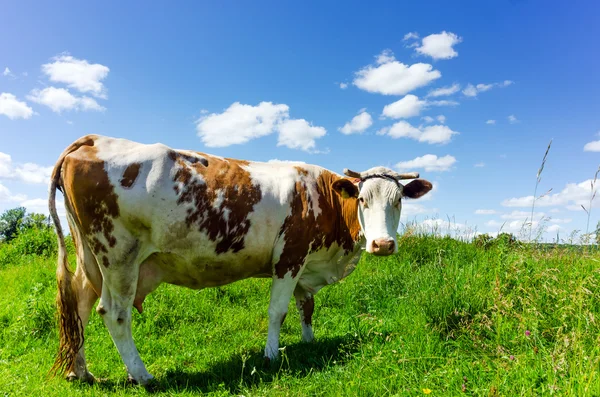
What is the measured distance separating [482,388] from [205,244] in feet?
11.1

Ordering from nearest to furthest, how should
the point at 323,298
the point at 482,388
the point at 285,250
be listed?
the point at 482,388, the point at 285,250, the point at 323,298

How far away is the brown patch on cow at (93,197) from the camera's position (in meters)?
5.12

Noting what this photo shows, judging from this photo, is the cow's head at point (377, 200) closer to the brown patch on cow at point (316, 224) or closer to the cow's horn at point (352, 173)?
the cow's horn at point (352, 173)

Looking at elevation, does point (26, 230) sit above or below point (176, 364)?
above

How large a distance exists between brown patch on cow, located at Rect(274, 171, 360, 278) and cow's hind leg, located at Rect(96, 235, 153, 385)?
5.98 feet

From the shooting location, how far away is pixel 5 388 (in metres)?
5.34

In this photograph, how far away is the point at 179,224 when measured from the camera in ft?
17.3

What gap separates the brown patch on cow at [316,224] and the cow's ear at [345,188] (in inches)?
7.6

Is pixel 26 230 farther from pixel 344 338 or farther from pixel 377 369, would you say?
pixel 377 369

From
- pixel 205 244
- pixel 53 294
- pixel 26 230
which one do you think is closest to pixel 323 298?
pixel 205 244

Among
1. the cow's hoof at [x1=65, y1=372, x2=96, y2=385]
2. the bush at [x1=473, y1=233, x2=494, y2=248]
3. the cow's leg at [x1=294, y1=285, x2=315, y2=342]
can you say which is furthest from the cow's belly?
the bush at [x1=473, y1=233, x2=494, y2=248]

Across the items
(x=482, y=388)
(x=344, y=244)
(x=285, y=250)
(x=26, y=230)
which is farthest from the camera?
(x=26, y=230)

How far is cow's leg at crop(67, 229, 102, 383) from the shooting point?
18.2 feet

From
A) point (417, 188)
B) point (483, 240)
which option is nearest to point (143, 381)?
point (417, 188)
